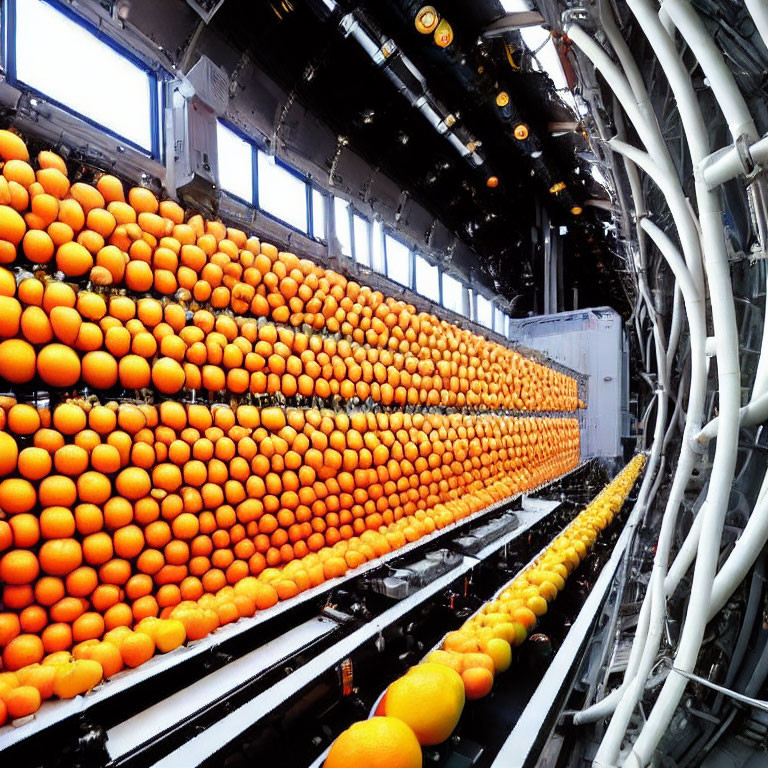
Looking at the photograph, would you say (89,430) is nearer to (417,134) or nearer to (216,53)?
(216,53)

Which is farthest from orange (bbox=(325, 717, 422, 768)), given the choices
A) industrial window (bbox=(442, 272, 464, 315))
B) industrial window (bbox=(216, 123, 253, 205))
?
industrial window (bbox=(442, 272, 464, 315))

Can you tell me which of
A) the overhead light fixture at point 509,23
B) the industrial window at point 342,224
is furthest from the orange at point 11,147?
the overhead light fixture at point 509,23

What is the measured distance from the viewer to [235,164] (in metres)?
3.84

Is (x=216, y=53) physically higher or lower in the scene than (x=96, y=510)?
higher

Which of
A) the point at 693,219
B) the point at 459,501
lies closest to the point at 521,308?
the point at 459,501

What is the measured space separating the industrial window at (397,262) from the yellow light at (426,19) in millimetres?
2142

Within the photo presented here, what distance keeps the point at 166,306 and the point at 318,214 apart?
274cm

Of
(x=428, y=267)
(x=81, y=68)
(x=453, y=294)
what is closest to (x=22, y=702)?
(x=81, y=68)

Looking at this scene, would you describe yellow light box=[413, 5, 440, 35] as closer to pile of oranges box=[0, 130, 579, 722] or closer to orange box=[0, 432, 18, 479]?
pile of oranges box=[0, 130, 579, 722]

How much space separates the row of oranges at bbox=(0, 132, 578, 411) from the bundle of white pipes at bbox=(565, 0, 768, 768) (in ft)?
6.58

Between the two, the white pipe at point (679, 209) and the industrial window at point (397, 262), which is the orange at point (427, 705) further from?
the industrial window at point (397, 262)

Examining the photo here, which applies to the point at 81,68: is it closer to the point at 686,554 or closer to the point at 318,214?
the point at 318,214

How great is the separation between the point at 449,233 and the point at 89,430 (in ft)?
24.3

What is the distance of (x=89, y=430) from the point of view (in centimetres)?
193
